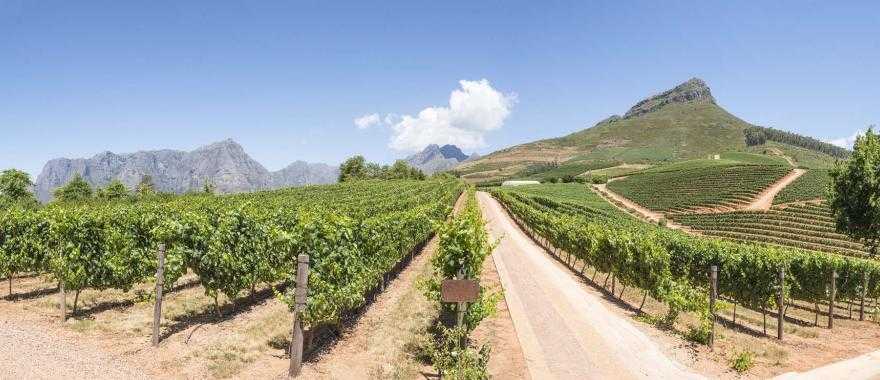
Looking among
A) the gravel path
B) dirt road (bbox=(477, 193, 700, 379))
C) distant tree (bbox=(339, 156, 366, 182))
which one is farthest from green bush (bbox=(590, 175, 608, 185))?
the gravel path

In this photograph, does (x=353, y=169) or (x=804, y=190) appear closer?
(x=804, y=190)

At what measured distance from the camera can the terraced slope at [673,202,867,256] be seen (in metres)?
55.5

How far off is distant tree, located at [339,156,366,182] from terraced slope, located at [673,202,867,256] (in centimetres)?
9484

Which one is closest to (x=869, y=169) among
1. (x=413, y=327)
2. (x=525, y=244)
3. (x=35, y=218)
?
(x=525, y=244)

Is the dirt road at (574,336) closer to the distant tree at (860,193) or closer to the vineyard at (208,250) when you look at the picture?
the vineyard at (208,250)

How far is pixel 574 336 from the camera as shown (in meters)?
16.4

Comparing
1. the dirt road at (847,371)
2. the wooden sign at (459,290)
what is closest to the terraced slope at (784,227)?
the dirt road at (847,371)

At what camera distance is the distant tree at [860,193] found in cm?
3528

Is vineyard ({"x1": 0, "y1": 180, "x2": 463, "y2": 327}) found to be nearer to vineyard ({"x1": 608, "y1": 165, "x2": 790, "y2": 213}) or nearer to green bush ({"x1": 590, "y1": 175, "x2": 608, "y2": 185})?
vineyard ({"x1": 608, "y1": 165, "x2": 790, "y2": 213})

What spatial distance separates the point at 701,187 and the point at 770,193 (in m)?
14.0

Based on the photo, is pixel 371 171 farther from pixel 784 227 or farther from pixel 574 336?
pixel 574 336

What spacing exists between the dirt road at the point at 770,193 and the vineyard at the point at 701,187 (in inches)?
41.0

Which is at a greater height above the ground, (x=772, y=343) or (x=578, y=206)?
(x=578, y=206)

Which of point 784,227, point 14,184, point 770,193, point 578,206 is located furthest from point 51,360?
point 14,184
